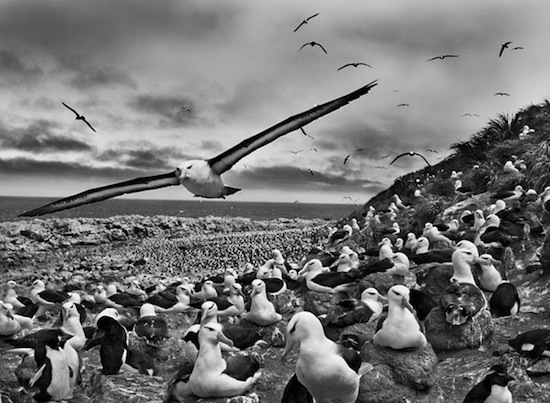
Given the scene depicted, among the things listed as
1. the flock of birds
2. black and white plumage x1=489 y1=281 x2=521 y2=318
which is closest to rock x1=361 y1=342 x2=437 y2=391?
the flock of birds

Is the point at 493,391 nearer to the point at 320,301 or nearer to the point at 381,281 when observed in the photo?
the point at 320,301

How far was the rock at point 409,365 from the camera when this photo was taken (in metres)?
7.36

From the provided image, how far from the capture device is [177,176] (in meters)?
8.12

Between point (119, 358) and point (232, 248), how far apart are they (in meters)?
26.2

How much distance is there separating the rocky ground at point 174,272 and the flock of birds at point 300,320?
14.0 inches

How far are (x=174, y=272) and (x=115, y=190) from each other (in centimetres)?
2099

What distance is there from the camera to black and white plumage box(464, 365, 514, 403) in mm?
6996

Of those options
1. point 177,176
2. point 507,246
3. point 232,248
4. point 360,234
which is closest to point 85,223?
point 232,248

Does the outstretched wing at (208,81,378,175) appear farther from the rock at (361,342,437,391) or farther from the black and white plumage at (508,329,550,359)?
the black and white plumage at (508,329,550,359)

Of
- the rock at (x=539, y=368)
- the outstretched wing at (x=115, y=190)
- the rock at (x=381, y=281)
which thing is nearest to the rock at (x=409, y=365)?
the rock at (x=539, y=368)

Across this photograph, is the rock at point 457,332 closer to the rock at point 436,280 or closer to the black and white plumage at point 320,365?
the rock at point 436,280

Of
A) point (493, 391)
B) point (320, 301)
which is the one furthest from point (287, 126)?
point (320, 301)

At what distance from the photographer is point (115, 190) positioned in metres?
8.77

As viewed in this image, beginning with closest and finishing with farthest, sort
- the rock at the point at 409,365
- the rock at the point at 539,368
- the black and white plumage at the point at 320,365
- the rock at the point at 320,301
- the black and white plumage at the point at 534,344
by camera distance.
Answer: the black and white plumage at the point at 320,365 → the rock at the point at 409,365 → the rock at the point at 539,368 → the black and white plumage at the point at 534,344 → the rock at the point at 320,301
